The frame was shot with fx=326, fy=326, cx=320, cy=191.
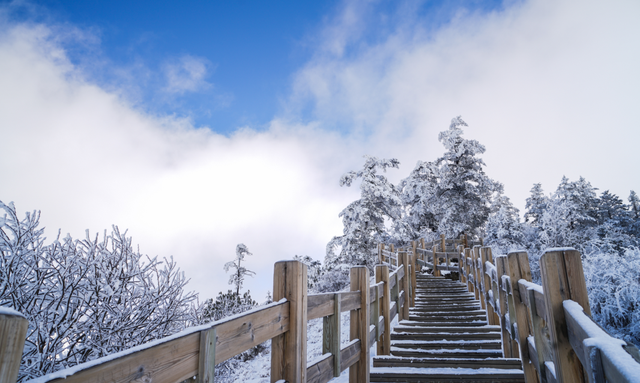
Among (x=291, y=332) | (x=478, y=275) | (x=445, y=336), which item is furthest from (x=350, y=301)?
(x=478, y=275)

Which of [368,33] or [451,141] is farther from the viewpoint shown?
[368,33]

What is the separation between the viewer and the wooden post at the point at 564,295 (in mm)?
2033

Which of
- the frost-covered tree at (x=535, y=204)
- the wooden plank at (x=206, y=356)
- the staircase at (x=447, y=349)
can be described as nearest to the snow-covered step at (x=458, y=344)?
the staircase at (x=447, y=349)

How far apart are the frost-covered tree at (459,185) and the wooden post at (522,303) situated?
2068cm

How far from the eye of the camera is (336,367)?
11.1 feet

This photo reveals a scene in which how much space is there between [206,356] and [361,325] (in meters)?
3.02

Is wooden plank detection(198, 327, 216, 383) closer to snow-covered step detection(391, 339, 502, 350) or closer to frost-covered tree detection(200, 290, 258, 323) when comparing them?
snow-covered step detection(391, 339, 502, 350)

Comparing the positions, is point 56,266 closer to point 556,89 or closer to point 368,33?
point 556,89

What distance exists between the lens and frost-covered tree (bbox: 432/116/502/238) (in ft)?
77.3

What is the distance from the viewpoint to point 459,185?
24.0 meters

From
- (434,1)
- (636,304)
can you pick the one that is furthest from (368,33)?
(636,304)

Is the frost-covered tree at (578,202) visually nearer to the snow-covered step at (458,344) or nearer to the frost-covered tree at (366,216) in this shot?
the frost-covered tree at (366,216)

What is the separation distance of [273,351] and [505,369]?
394 cm

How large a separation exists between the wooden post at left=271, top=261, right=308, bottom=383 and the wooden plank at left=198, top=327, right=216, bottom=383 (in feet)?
2.81
